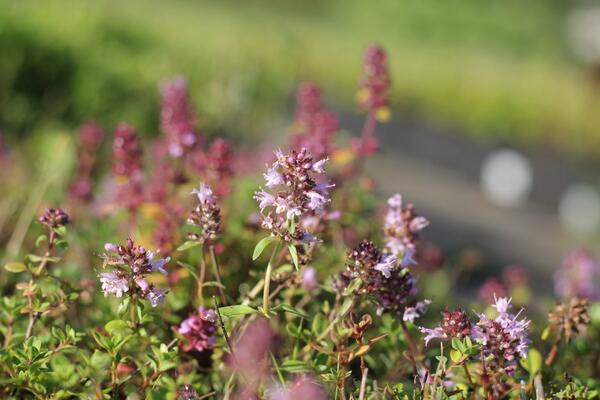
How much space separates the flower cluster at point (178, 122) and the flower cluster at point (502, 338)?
3.16 ft

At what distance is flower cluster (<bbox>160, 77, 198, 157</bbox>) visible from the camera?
6.33 feet

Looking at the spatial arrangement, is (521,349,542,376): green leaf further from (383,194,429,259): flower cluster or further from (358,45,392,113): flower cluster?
(358,45,392,113): flower cluster

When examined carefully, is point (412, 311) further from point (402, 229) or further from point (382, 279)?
point (402, 229)

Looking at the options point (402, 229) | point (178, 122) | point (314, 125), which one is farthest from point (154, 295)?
point (314, 125)

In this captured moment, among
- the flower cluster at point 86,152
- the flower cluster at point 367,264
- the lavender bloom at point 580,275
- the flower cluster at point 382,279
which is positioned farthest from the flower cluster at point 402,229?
the flower cluster at point 86,152

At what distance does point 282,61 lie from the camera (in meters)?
6.89

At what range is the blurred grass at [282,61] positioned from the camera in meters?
4.09

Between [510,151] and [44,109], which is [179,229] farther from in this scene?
[510,151]

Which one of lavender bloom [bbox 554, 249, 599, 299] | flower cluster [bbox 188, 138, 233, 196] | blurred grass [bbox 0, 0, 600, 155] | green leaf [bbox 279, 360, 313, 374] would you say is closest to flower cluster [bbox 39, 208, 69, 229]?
green leaf [bbox 279, 360, 313, 374]

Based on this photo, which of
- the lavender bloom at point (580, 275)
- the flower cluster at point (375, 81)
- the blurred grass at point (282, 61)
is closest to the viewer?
the flower cluster at point (375, 81)

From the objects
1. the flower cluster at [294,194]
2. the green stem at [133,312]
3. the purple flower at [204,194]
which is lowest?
the green stem at [133,312]

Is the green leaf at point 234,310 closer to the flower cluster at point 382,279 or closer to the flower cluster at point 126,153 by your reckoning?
the flower cluster at point 382,279

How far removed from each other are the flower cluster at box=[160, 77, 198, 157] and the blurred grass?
198cm

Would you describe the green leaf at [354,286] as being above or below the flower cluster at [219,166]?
above
